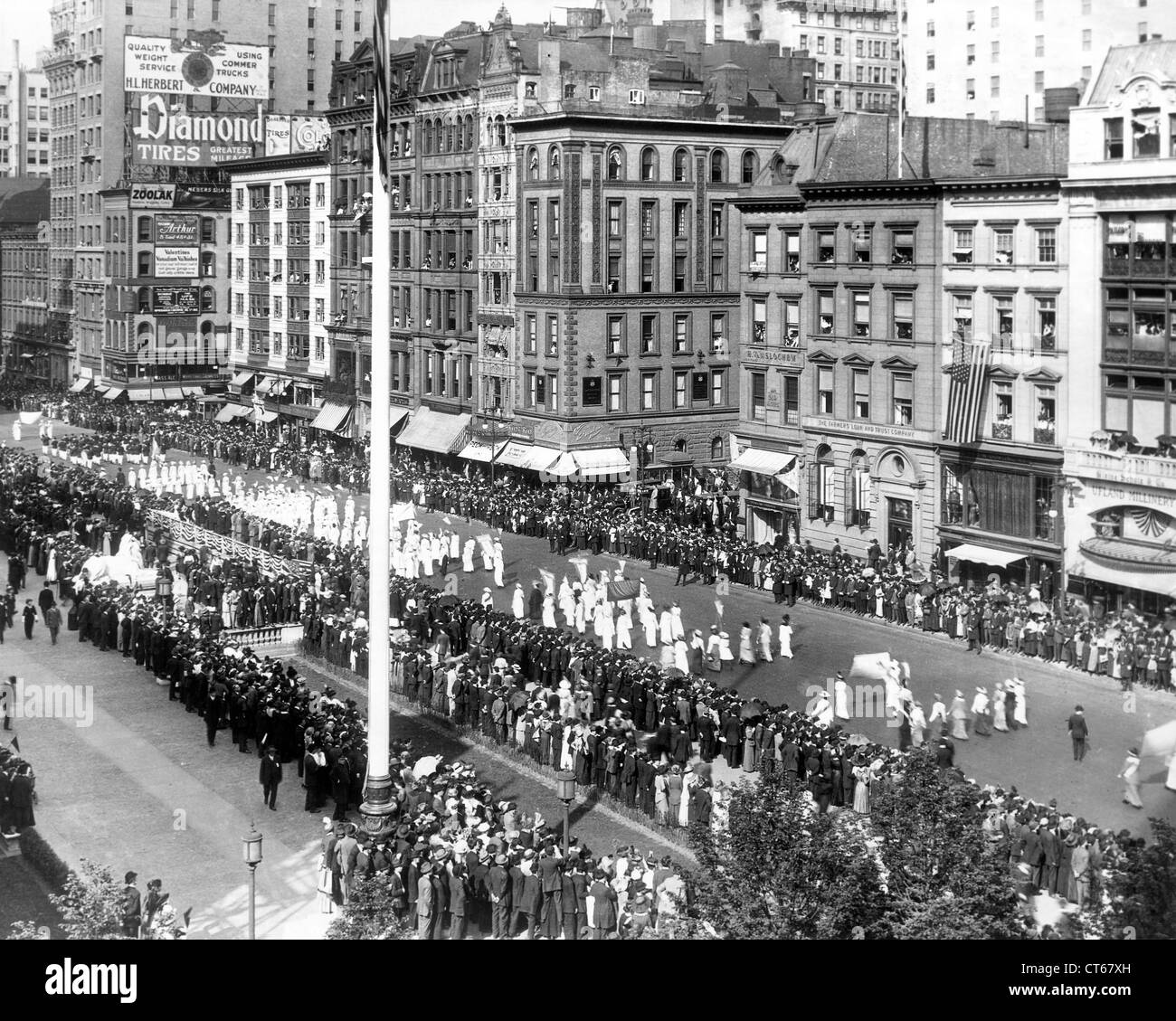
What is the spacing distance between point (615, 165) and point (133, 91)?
2936 cm

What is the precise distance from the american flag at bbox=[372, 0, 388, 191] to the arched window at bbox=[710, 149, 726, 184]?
51434 mm

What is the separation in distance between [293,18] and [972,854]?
6634 centimetres

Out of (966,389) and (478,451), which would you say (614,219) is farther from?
(966,389)

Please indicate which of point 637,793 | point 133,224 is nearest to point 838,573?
point 637,793

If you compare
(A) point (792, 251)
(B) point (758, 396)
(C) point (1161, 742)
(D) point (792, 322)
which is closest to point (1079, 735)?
(C) point (1161, 742)

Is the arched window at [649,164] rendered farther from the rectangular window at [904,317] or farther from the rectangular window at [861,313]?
the rectangular window at [904,317]

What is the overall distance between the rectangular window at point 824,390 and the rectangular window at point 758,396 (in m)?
3.14

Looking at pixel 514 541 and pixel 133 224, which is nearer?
pixel 514 541

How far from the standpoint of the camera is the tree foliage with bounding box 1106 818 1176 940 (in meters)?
20.3

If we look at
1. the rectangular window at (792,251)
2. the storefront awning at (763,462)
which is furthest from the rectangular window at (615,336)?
the rectangular window at (792,251)

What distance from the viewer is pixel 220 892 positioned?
1109 inches

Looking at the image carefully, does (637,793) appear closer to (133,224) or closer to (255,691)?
(255,691)

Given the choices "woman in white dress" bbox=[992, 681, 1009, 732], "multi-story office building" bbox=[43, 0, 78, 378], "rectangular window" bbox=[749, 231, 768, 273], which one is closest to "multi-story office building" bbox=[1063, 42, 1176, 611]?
"woman in white dress" bbox=[992, 681, 1009, 732]

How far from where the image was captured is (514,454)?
238 feet
